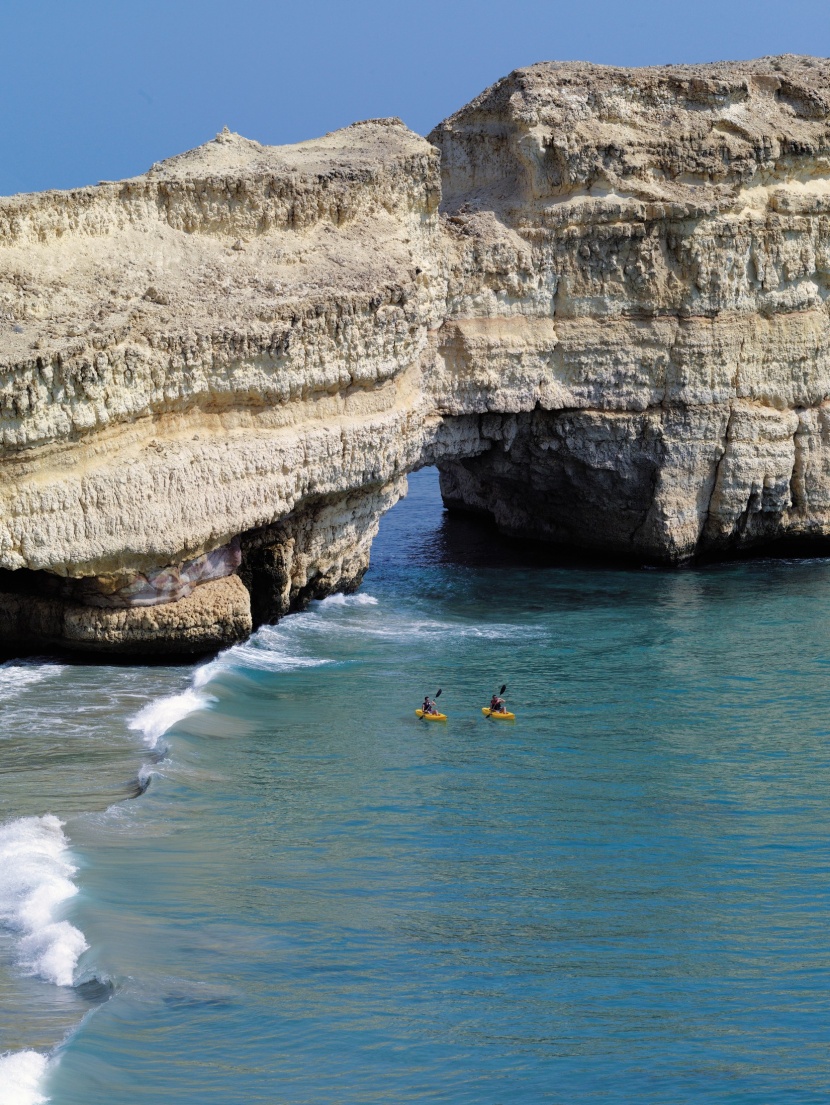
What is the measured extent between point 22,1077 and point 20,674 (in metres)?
12.9

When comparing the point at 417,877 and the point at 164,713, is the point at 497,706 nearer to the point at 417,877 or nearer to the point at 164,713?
the point at 164,713

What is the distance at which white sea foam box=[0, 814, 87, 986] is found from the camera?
13.9 m

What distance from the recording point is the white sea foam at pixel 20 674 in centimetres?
2320

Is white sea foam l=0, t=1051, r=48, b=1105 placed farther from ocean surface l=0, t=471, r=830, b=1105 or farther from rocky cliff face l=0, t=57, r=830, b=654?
rocky cliff face l=0, t=57, r=830, b=654

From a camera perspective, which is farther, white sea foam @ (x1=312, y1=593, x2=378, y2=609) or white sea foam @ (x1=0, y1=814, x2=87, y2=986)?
white sea foam @ (x1=312, y1=593, x2=378, y2=609)

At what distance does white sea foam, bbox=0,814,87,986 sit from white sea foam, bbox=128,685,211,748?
3716 millimetres

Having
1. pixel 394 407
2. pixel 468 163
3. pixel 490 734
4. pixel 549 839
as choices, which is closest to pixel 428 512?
pixel 468 163

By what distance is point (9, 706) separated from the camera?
22.2 m

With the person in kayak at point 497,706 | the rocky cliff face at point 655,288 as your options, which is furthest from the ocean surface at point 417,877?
the rocky cliff face at point 655,288

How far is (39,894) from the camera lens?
1513 cm

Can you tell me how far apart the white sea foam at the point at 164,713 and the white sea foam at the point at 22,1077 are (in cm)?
836

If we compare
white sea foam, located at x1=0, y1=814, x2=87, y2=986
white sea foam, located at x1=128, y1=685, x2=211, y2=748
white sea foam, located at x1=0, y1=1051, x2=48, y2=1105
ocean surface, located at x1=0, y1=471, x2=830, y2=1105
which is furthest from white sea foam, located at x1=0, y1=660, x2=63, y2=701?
white sea foam, located at x1=0, y1=1051, x2=48, y2=1105

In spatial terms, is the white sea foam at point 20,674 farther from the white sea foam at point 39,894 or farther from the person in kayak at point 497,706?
the person in kayak at point 497,706

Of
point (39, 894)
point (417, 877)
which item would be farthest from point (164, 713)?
point (417, 877)
